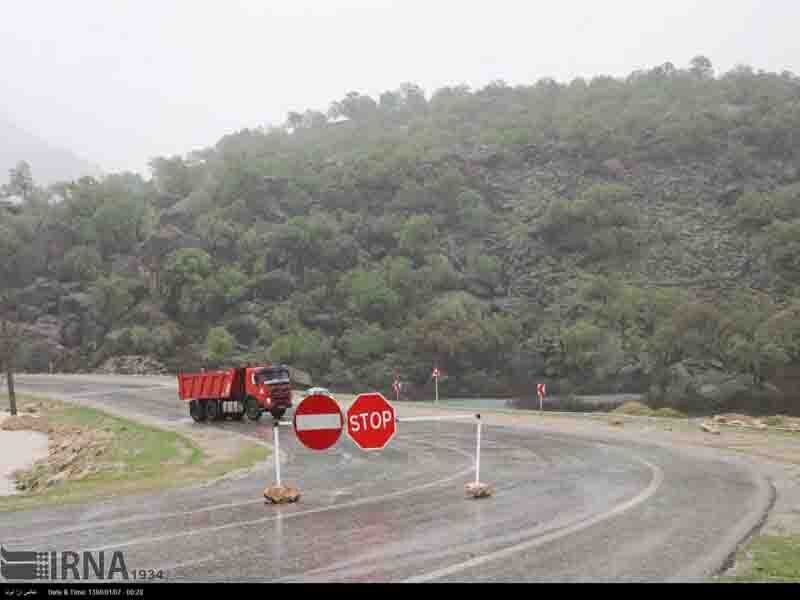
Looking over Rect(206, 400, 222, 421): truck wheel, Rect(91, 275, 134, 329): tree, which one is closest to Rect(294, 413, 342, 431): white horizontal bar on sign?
Rect(206, 400, 222, 421): truck wheel

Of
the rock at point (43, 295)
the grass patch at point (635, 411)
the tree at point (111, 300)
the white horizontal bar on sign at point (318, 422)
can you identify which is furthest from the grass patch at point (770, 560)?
the rock at point (43, 295)

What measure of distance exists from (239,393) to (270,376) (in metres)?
2.00

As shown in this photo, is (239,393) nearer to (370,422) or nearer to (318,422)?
(370,422)

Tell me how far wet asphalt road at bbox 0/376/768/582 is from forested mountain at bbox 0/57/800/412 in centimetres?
4030

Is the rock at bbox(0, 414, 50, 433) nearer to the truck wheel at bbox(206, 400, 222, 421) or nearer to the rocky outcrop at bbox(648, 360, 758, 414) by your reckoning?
the truck wheel at bbox(206, 400, 222, 421)

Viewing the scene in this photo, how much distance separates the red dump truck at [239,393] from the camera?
97.4ft

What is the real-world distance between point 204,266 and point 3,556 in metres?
75.7

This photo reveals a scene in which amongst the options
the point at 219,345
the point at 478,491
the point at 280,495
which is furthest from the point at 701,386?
the point at 280,495

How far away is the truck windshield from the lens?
29.8 metres

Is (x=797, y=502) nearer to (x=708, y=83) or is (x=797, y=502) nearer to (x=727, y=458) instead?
(x=727, y=458)

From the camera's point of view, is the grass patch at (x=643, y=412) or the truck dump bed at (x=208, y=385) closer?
the truck dump bed at (x=208, y=385)

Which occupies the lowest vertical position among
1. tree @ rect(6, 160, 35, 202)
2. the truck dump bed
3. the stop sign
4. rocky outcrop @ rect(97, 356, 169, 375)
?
rocky outcrop @ rect(97, 356, 169, 375)

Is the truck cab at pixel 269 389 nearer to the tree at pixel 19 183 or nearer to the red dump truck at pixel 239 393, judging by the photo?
the red dump truck at pixel 239 393

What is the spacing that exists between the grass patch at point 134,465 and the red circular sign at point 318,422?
515 cm
